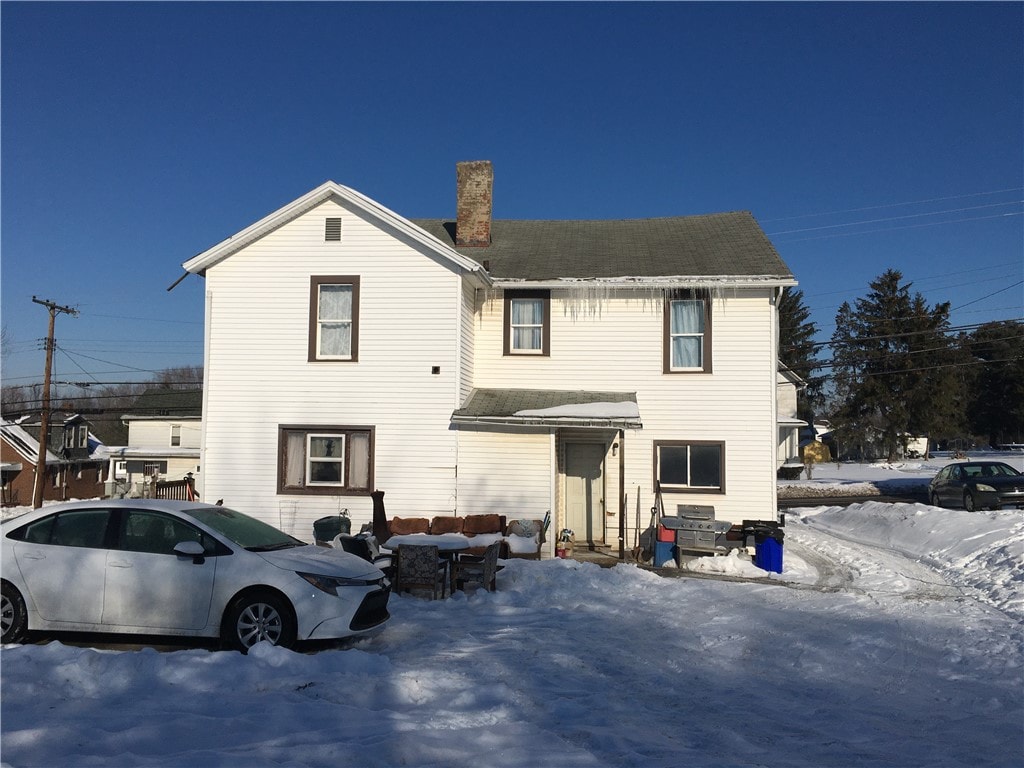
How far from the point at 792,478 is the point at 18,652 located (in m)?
45.5

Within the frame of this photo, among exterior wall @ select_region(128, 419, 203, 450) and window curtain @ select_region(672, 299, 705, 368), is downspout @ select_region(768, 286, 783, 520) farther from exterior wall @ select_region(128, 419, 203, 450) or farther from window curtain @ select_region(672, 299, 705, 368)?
exterior wall @ select_region(128, 419, 203, 450)

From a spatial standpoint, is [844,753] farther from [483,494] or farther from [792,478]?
[792,478]

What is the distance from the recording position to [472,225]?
1905 cm

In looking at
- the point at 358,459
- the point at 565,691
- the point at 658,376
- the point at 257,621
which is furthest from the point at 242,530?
the point at 658,376

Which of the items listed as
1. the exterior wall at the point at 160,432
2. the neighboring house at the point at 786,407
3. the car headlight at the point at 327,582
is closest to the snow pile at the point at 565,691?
the car headlight at the point at 327,582

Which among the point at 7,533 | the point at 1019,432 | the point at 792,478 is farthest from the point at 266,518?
the point at 1019,432

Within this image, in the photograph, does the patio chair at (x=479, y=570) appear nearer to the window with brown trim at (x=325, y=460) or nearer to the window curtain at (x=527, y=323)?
the window with brown trim at (x=325, y=460)

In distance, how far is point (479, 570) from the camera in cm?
1155

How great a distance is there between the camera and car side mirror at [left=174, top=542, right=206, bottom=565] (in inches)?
302

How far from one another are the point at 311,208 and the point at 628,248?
7218mm

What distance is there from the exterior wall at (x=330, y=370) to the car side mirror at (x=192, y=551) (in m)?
7.76

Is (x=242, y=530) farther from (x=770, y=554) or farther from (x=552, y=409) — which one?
(x=770, y=554)

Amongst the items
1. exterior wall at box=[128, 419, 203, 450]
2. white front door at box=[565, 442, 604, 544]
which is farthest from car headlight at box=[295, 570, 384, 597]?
exterior wall at box=[128, 419, 203, 450]

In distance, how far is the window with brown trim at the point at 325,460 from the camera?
1568 cm
